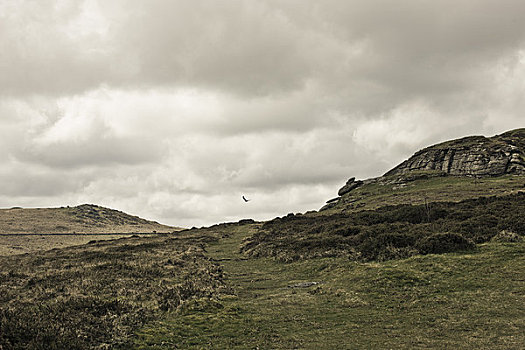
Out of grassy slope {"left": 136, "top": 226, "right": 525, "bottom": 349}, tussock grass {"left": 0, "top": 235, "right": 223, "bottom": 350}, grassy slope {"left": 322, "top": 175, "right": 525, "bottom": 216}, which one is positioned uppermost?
grassy slope {"left": 322, "top": 175, "right": 525, "bottom": 216}

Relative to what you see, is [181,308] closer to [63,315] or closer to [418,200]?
[63,315]

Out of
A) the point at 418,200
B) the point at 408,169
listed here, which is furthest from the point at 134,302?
the point at 408,169

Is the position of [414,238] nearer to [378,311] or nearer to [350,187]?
[378,311]

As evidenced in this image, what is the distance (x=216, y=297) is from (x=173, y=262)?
1744 cm

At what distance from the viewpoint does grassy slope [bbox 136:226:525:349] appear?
12.5m

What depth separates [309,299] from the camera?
1869cm

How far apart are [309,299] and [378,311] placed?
12.5ft

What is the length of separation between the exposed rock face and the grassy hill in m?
80.1

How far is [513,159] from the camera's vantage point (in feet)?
320

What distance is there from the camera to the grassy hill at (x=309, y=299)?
1234cm

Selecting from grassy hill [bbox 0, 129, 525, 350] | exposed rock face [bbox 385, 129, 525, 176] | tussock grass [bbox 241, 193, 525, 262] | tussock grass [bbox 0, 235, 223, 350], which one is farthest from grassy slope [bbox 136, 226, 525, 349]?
exposed rock face [bbox 385, 129, 525, 176]

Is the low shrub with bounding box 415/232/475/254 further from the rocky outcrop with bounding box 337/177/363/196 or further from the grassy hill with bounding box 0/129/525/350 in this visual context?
the rocky outcrop with bounding box 337/177/363/196

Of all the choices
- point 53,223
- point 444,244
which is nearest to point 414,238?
point 444,244

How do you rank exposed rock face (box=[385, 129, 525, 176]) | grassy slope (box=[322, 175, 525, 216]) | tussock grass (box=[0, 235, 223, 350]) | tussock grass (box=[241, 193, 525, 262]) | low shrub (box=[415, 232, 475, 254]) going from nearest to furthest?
1. tussock grass (box=[0, 235, 223, 350])
2. low shrub (box=[415, 232, 475, 254])
3. tussock grass (box=[241, 193, 525, 262])
4. grassy slope (box=[322, 175, 525, 216])
5. exposed rock face (box=[385, 129, 525, 176])
